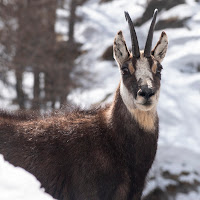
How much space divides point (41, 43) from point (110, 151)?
36.7ft

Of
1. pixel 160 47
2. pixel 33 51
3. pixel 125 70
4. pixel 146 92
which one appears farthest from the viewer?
pixel 33 51

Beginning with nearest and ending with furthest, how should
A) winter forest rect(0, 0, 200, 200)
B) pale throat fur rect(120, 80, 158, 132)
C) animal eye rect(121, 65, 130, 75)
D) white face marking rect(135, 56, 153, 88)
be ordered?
white face marking rect(135, 56, 153, 88)
pale throat fur rect(120, 80, 158, 132)
animal eye rect(121, 65, 130, 75)
winter forest rect(0, 0, 200, 200)

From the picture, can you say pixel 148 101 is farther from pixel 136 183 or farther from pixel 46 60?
pixel 46 60

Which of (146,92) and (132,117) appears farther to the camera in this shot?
(132,117)

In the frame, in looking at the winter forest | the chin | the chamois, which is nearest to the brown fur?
the chamois

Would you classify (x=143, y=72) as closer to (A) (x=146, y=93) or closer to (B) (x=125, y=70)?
(B) (x=125, y=70)

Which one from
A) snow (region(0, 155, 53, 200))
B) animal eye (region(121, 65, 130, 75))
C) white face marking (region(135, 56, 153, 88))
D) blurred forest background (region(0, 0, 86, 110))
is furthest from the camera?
blurred forest background (region(0, 0, 86, 110))

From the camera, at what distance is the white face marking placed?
406 centimetres

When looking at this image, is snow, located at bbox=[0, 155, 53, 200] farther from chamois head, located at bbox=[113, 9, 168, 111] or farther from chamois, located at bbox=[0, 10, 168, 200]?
chamois head, located at bbox=[113, 9, 168, 111]

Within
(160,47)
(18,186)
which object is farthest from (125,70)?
(18,186)

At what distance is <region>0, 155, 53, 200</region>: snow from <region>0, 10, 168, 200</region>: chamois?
1.14 m

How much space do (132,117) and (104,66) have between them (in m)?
9.49

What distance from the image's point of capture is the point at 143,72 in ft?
13.8

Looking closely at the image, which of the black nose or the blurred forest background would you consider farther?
the blurred forest background
